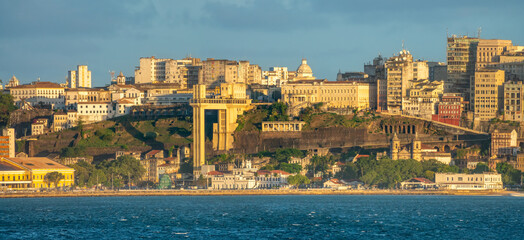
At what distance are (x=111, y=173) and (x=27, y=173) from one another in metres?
11.6

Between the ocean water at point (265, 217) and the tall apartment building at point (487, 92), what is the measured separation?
81.5 feet

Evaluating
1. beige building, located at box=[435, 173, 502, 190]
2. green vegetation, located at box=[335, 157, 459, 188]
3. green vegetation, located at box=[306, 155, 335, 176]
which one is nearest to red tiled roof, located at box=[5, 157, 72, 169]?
green vegetation, located at box=[306, 155, 335, 176]

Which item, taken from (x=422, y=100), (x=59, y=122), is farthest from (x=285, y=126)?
(x=59, y=122)

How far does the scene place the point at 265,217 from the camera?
5172 inches

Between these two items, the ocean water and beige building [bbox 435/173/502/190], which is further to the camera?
beige building [bbox 435/173/502/190]

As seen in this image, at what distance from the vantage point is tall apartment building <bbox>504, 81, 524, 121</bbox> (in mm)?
188250

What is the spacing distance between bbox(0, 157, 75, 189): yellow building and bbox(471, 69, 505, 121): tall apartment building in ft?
198

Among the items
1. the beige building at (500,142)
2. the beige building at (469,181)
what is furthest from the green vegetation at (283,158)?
the beige building at (500,142)

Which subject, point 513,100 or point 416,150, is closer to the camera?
point 416,150

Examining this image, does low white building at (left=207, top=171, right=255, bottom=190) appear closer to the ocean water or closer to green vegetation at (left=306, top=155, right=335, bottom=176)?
the ocean water

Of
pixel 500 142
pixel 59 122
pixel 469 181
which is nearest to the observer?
pixel 469 181

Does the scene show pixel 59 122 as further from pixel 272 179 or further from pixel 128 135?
pixel 272 179

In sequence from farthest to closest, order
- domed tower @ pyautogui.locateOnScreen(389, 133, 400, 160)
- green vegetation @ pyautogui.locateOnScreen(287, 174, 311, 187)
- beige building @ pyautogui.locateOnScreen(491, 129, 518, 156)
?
domed tower @ pyautogui.locateOnScreen(389, 133, 400, 160), beige building @ pyautogui.locateOnScreen(491, 129, 518, 156), green vegetation @ pyautogui.locateOnScreen(287, 174, 311, 187)

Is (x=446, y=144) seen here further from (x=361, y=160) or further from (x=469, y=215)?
(x=469, y=215)
